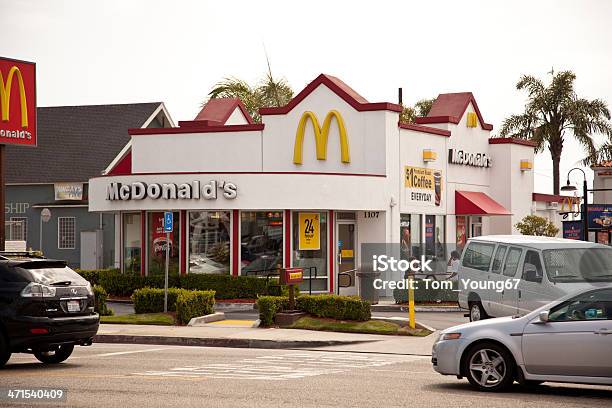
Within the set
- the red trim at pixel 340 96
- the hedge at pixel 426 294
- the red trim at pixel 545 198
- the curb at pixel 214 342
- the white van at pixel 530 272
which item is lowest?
the curb at pixel 214 342

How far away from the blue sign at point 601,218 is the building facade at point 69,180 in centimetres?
2204

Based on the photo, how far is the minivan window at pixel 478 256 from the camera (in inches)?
938

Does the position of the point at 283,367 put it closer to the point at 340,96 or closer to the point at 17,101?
the point at 17,101

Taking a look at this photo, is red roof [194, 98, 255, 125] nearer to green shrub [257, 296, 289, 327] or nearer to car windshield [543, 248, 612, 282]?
green shrub [257, 296, 289, 327]

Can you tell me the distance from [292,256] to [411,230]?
6263 millimetres

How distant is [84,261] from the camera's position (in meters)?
51.9

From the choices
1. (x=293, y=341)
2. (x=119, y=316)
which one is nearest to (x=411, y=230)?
(x=119, y=316)

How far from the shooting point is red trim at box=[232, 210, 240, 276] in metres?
34.8

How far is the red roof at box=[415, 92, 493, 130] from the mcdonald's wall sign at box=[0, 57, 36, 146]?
1900cm

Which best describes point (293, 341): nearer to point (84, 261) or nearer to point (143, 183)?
point (143, 183)

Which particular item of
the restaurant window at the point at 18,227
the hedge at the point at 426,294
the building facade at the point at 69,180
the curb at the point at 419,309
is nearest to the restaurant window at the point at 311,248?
the hedge at the point at 426,294

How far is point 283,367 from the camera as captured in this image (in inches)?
710

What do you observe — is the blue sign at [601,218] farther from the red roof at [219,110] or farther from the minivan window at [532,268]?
the minivan window at [532,268]

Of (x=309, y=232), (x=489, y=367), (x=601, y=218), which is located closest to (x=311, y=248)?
(x=309, y=232)
